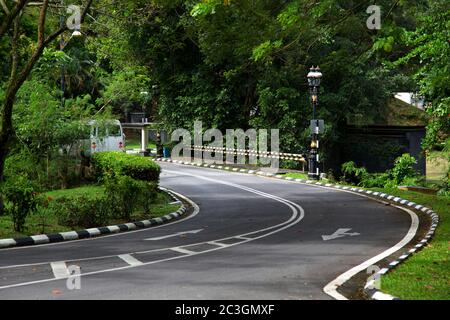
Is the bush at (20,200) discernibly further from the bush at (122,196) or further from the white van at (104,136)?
the white van at (104,136)

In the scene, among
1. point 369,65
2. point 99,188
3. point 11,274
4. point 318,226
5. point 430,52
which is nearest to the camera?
point 11,274

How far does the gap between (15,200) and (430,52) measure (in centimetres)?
1325

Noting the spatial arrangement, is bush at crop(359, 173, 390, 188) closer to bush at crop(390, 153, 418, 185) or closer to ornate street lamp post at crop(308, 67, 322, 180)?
bush at crop(390, 153, 418, 185)

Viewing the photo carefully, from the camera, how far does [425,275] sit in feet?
35.2

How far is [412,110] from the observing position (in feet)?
141

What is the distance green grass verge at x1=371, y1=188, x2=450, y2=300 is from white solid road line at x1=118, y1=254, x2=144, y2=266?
4275 mm

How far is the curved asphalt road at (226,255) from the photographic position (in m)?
9.80

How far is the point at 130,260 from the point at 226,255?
188cm

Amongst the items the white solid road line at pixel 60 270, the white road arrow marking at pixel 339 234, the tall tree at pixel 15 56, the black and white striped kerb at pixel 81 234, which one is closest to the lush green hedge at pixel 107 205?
the black and white striped kerb at pixel 81 234

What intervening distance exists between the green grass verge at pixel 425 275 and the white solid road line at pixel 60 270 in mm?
4863

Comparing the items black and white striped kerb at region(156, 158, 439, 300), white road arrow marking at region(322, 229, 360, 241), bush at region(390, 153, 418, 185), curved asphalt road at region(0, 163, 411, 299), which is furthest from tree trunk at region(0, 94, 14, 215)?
bush at region(390, 153, 418, 185)

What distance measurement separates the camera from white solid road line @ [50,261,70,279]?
36.0ft
